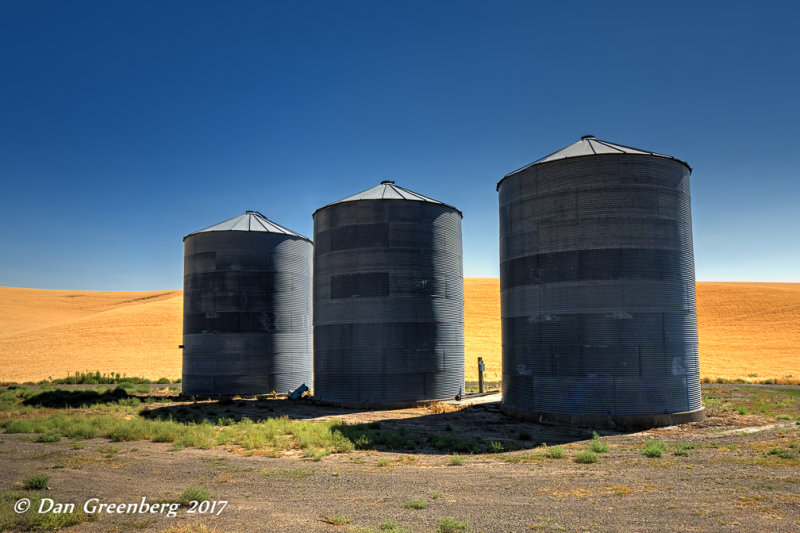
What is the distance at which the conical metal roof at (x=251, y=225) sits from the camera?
29.1 metres

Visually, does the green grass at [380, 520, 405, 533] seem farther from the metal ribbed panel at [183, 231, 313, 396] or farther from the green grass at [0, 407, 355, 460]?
the metal ribbed panel at [183, 231, 313, 396]

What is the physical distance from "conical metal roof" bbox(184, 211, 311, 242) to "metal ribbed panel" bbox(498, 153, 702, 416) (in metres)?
15.6

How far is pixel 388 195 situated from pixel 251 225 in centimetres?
901

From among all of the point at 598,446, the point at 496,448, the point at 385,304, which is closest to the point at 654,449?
the point at 598,446

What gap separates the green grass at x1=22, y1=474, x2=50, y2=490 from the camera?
991cm

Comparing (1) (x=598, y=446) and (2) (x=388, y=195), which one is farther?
(2) (x=388, y=195)

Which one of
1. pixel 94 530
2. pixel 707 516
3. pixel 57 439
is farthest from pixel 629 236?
pixel 57 439

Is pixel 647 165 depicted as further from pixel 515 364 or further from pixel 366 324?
pixel 366 324

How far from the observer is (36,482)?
392 inches

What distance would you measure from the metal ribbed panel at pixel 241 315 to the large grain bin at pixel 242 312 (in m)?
0.05

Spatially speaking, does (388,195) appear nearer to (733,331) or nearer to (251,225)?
(251,225)

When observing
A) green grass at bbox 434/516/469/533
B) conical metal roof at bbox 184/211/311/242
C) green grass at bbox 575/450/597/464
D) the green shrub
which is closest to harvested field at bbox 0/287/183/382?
conical metal roof at bbox 184/211/311/242

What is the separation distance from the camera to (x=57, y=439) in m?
15.7

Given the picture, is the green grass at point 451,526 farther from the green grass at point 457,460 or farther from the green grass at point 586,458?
the green grass at point 586,458
